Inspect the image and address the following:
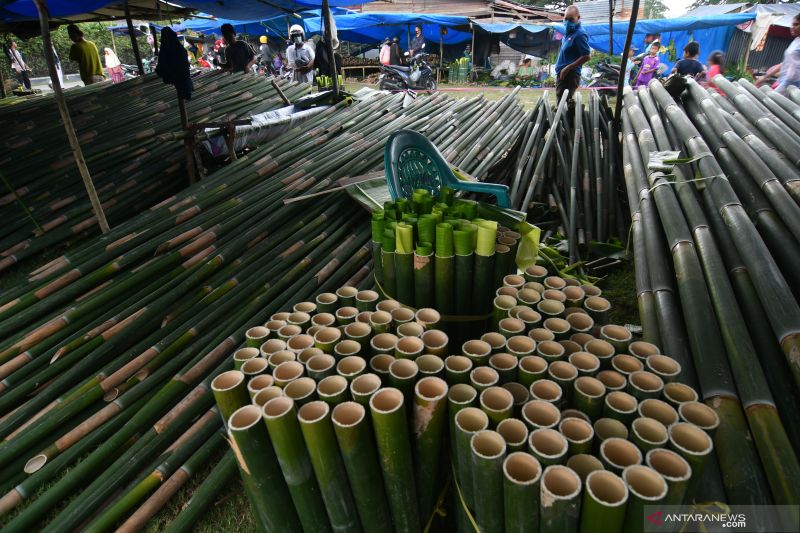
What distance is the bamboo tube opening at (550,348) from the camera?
130 centimetres

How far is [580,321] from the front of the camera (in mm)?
1501

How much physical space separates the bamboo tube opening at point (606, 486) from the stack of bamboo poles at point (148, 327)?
1553 mm

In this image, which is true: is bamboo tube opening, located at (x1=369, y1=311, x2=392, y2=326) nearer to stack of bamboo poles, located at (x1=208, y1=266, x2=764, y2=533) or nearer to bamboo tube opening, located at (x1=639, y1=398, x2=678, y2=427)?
stack of bamboo poles, located at (x1=208, y1=266, x2=764, y2=533)

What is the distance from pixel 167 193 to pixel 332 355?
13.4ft

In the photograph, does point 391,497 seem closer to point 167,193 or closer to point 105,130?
point 167,193

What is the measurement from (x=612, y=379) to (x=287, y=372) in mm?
960

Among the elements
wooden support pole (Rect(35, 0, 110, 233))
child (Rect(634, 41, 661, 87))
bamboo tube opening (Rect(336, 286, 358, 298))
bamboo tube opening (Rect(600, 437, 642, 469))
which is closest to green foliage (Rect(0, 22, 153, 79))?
wooden support pole (Rect(35, 0, 110, 233))

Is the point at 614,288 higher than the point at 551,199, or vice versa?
the point at 551,199

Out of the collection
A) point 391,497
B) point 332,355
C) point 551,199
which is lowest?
point 551,199

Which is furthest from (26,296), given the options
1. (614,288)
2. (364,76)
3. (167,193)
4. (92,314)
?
(364,76)

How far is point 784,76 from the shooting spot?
523cm

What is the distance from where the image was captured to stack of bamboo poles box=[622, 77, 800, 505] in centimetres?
120

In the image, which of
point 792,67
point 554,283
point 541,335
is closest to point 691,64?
point 792,67

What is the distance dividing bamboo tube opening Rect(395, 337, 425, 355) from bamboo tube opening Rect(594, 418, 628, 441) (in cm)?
54
